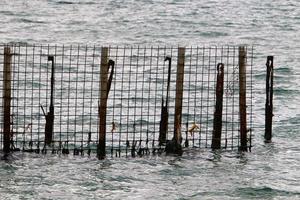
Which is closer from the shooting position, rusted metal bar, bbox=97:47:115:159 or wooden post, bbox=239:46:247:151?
rusted metal bar, bbox=97:47:115:159

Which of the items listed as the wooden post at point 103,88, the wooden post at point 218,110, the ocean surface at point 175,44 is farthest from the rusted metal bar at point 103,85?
the wooden post at point 218,110

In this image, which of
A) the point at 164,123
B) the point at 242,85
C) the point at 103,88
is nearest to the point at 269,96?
the point at 242,85

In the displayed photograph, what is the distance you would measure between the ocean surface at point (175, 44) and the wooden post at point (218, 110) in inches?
14.9

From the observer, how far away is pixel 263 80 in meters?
40.0

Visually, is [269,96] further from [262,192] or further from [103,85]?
[103,85]

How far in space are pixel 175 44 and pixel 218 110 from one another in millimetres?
22555

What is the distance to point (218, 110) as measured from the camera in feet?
83.8

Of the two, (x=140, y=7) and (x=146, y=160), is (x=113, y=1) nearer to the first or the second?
(x=140, y=7)

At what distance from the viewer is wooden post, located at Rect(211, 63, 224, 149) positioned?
2522 centimetres

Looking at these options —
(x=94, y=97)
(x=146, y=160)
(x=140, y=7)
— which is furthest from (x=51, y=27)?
(x=146, y=160)

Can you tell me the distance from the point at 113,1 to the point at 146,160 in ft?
130

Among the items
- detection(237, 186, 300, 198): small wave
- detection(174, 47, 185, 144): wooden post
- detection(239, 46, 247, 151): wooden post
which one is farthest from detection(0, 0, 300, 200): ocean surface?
detection(239, 46, 247, 151): wooden post

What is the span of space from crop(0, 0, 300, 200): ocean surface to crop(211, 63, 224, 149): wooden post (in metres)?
0.38

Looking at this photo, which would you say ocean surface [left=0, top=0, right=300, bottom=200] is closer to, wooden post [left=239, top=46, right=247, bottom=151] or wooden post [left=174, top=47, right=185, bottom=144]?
wooden post [left=174, top=47, right=185, bottom=144]
